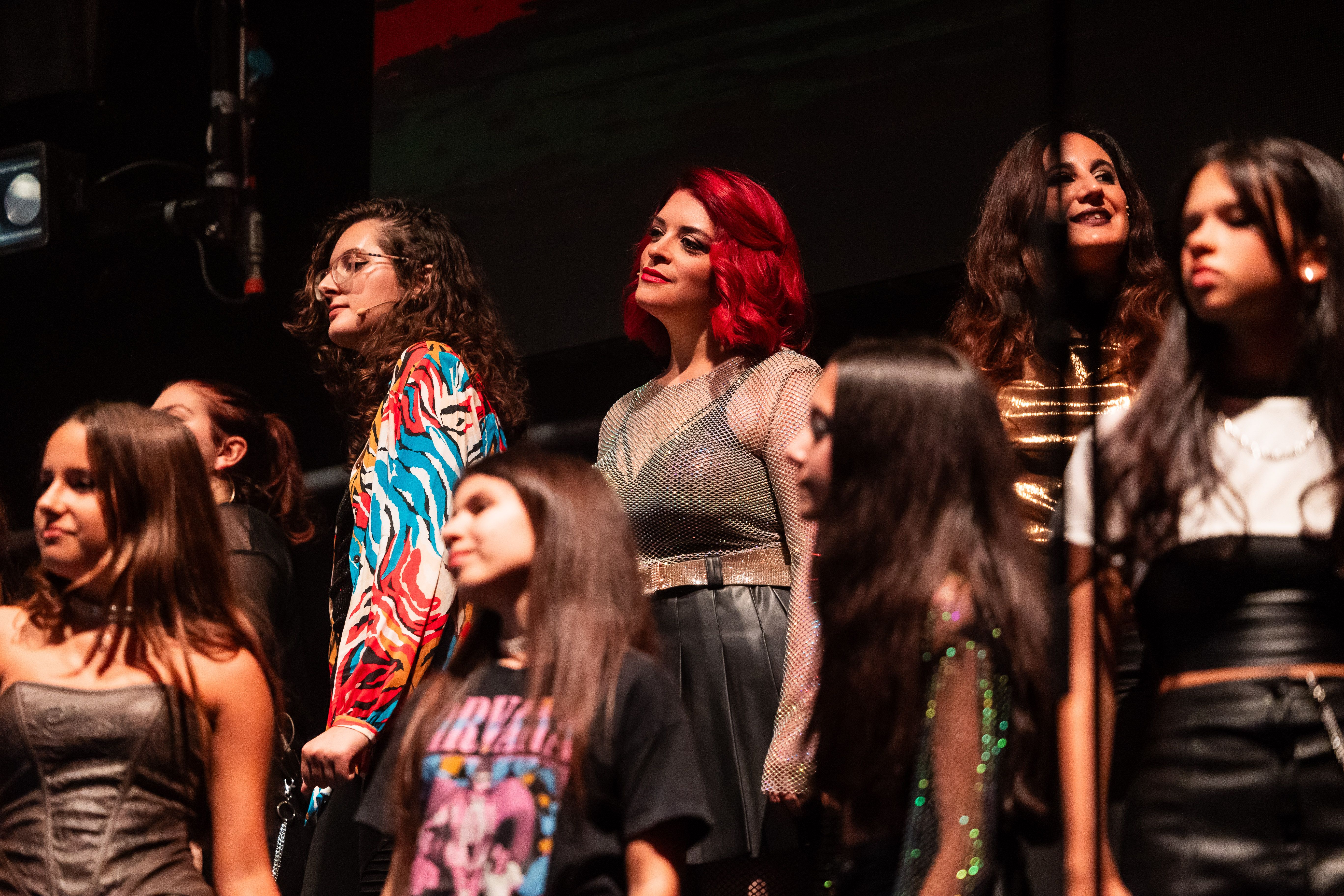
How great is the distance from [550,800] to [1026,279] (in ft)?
4.17

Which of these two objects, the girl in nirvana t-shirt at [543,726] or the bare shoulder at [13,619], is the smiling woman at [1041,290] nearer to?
the girl in nirvana t-shirt at [543,726]

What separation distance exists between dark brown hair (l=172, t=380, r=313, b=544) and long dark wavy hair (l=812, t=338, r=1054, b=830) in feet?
6.37

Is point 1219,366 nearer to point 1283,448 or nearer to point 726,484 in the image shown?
point 1283,448

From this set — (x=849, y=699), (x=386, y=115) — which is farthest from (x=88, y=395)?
(x=849, y=699)

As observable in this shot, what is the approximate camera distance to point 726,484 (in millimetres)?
2457

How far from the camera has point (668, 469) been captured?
2496 mm

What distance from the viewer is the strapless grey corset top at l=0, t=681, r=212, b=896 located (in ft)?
6.72

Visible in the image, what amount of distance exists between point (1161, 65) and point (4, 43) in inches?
121

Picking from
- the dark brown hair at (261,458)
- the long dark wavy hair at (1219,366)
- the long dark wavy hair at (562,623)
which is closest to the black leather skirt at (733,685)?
the long dark wavy hair at (562,623)

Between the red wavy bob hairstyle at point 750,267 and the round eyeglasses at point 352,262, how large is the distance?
1.67 feet

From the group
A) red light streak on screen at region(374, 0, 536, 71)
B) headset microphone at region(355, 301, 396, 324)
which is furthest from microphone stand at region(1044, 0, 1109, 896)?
red light streak on screen at region(374, 0, 536, 71)

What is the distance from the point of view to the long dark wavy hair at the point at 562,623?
1965 mm

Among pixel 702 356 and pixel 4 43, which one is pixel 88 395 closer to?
pixel 4 43

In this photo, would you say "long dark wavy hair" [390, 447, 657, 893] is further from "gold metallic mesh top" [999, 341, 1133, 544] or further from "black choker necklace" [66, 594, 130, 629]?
"gold metallic mesh top" [999, 341, 1133, 544]
